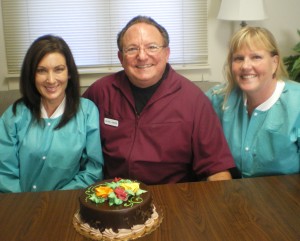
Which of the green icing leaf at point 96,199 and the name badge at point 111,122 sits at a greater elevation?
the name badge at point 111,122

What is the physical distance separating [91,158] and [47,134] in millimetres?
235

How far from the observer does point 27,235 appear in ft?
4.00

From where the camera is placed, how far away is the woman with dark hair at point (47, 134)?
70.0 inches

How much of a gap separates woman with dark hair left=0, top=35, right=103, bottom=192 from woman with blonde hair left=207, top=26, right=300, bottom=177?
0.70 metres

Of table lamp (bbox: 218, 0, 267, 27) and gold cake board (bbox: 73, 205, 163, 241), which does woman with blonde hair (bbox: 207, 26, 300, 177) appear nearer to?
gold cake board (bbox: 73, 205, 163, 241)

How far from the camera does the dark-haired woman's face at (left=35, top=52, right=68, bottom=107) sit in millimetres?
1797

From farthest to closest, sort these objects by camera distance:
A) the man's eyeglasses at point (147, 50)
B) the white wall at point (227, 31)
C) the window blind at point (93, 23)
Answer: the white wall at point (227, 31), the window blind at point (93, 23), the man's eyeglasses at point (147, 50)

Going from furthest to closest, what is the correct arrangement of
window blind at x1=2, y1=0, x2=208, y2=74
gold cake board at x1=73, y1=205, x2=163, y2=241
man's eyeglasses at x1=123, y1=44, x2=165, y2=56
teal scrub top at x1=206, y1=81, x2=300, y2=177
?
window blind at x1=2, y1=0, x2=208, y2=74, man's eyeglasses at x1=123, y1=44, x2=165, y2=56, teal scrub top at x1=206, y1=81, x2=300, y2=177, gold cake board at x1=73, y1=205, x2=163, y2=241

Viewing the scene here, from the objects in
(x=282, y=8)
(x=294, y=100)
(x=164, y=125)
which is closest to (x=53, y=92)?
(x=164, y=125)

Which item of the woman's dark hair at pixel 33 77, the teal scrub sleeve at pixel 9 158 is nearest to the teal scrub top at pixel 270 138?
the woman's dark hair at pixel 33 77

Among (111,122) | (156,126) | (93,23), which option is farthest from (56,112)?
(93,23)

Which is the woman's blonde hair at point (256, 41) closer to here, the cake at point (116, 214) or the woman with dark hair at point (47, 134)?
the woman with dark hair at point (47, 134)

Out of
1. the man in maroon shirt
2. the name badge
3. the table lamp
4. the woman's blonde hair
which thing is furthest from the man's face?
the table lamp

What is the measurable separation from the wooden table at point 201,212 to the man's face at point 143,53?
58 centimetres
